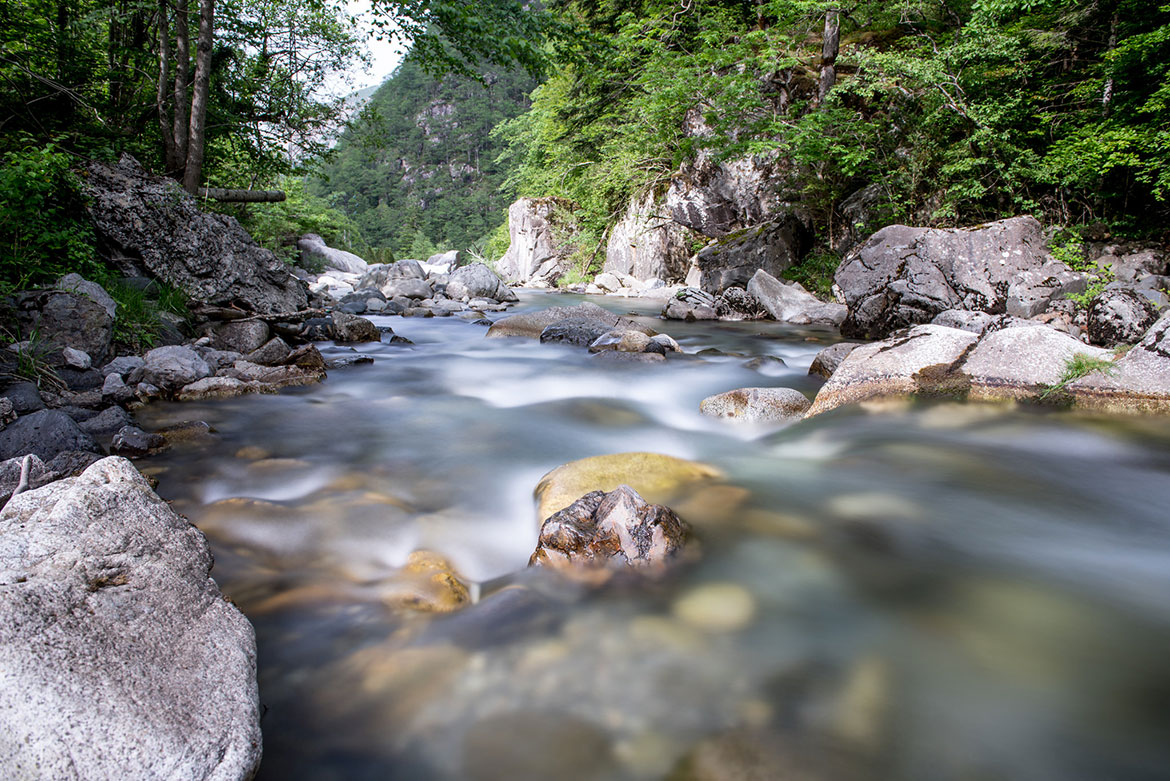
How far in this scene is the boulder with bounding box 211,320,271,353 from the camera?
23.0ft

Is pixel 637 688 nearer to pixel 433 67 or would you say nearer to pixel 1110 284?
pixel 1110 284

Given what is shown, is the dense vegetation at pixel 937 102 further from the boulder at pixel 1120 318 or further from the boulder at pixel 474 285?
the boulder at pixel 474 285

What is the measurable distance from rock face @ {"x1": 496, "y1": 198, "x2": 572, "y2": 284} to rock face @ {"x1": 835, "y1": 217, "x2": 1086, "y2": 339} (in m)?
18.9

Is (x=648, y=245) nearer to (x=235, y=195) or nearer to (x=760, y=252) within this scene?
(x=760, y=252)

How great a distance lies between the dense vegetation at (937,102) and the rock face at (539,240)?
961cm

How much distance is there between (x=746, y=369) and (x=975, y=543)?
447 cm

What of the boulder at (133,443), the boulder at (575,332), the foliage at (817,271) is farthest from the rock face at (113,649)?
the foliage at (817,271)

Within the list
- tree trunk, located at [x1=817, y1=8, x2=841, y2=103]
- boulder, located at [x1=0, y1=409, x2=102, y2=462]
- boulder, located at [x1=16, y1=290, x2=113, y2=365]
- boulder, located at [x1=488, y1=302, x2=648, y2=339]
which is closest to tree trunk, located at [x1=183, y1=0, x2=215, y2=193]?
boulder, located at [x1=16, y1=290, x2=113, y2=365]

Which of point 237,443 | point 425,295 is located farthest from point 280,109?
point 237,443

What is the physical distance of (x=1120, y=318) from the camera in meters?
5.87

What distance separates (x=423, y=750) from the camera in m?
1.62

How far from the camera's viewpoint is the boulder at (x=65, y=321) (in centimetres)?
492

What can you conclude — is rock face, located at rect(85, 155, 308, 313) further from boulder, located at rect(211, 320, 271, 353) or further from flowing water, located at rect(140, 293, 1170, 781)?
flowing water, located at rect(140, 293, 1170, 781)

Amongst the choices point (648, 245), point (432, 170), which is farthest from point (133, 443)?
point (432, 170)
